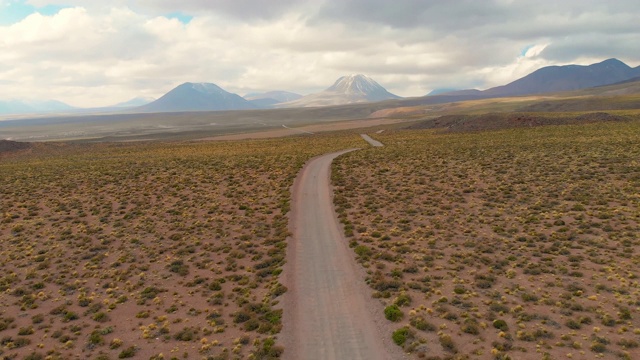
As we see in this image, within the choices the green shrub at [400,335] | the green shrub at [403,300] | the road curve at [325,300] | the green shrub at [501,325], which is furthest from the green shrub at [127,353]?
the green shrub at [501,325]

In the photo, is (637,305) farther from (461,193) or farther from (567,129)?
(567,129)

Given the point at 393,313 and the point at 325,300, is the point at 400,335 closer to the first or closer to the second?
the point at 393,313

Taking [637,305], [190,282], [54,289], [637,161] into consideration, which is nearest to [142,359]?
[190,282]

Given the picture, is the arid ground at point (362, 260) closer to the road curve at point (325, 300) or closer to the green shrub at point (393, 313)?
the green shrub at point (393, 313)

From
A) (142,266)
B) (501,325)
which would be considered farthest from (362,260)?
(142,266)

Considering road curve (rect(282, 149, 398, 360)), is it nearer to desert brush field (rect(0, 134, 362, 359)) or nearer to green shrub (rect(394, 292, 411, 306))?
desert brush field (rect(0, 134, 362, 359))

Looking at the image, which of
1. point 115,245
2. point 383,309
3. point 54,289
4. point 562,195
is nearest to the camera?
point 383,309

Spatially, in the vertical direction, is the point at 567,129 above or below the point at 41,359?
above

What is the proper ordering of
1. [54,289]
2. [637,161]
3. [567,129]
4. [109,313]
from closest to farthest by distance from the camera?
[109,313] → [54,289] → [637,161] → [567,129]

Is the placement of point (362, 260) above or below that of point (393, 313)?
above
